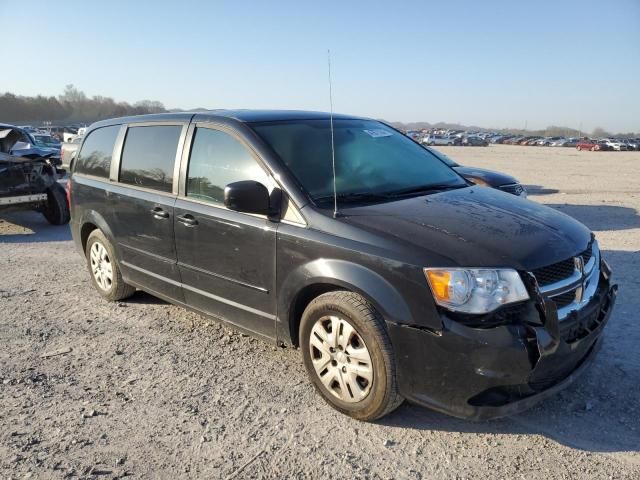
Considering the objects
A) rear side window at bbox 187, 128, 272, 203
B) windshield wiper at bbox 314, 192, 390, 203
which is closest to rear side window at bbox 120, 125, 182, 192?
rear side window at bbox 187, 128, 272, 203

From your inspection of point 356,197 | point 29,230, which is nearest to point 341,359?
point 356,197

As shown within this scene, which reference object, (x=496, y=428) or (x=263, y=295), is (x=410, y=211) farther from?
(x=496, y=428)

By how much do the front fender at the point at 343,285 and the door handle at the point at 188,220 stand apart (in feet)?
3.09

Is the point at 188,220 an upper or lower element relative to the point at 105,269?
upper

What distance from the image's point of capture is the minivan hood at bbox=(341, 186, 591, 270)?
108 inches

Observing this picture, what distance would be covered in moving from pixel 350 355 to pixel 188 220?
1.63 metres

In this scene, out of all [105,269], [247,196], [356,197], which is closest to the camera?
[247,196]

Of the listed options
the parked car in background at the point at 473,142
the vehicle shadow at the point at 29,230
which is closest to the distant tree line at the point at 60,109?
the parked car in background at the point at 473,142

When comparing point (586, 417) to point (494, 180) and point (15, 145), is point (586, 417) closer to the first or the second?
point (494, 180)

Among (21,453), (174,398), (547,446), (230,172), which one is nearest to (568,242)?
(547,446)

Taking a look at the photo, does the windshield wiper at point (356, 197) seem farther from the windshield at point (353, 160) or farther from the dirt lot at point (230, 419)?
the dirt lot at point (230, 419)

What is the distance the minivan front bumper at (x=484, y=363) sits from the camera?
8.51ft

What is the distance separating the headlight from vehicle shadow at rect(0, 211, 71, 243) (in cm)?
736

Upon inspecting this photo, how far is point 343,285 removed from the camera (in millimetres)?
2979
